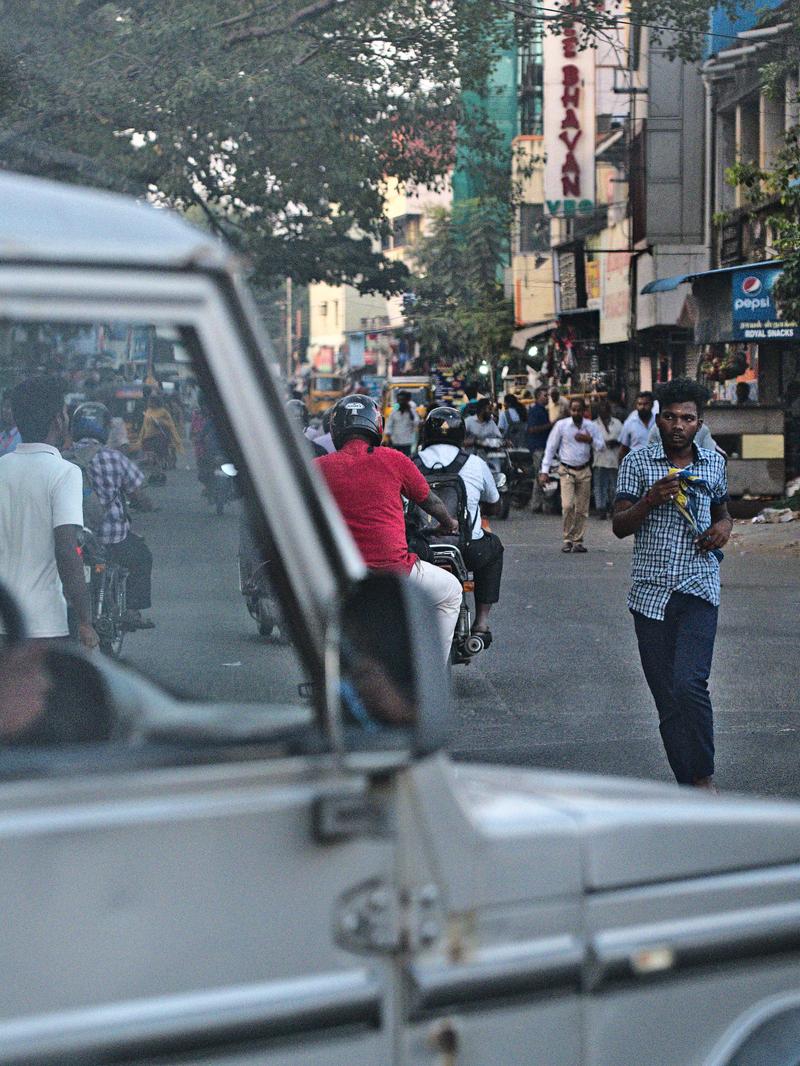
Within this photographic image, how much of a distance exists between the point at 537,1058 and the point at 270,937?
0.44m

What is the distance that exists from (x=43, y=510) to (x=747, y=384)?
66.8 ft

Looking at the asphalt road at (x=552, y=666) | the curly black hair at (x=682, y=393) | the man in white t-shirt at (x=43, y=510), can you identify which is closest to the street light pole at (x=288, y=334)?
the asphalt road at (x=552, y=666)

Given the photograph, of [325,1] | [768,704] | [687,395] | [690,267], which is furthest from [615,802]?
[690,267]

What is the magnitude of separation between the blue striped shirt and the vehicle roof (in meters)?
4.36

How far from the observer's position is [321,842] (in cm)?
196

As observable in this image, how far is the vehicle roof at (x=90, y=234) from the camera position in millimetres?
1856

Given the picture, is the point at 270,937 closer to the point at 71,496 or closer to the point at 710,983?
the point at 710,983

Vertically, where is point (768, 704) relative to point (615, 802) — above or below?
below

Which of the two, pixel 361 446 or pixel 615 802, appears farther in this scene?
pixel 361 446

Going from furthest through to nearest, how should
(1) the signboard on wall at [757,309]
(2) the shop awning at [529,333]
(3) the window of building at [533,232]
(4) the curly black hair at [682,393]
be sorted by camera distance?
1. (3) the window of building at [533,232]
2. (2) the shop awning at [529,333]
3. (1) the signboard on wall at [757,309]
4. (4) the curly black hair at [682,393]

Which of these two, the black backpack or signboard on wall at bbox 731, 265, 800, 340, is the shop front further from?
the black backpack

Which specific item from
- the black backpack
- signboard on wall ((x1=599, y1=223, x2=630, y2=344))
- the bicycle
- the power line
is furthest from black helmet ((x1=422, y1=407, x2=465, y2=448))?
signboard on wall ((x1=599, y1=223, x2=630, y2=344))

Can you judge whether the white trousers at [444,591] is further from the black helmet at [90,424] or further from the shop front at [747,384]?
the shop front at [747,384]

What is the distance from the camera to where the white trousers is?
8750 millimetres
